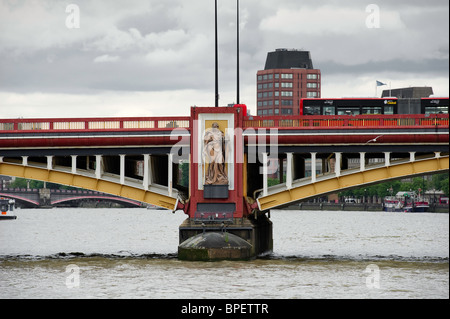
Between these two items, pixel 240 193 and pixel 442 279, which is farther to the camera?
pixel 240 193

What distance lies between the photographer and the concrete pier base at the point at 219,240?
59.8 meters

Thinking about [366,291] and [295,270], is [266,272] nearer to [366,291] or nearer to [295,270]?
[295,270]

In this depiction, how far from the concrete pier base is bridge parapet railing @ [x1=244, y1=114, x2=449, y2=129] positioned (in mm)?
6151

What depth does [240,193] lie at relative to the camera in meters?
63.3

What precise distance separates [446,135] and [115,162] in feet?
78.9

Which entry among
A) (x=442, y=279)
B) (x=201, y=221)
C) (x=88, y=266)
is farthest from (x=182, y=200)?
(x=442, y=279)

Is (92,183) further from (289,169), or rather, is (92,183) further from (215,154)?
(289,169)

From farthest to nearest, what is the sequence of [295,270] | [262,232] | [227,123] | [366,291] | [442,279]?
[262,232]
[227,123]
[295,270]
[442,279]
[366,291]

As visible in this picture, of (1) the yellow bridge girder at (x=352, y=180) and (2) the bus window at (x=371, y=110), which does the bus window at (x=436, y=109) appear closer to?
(2) the bus window at (x=371, y=110)

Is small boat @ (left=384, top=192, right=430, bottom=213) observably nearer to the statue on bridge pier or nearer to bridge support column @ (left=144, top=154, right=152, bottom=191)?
bridge support column @ (left=144, top=154, right=152, bottom=191)

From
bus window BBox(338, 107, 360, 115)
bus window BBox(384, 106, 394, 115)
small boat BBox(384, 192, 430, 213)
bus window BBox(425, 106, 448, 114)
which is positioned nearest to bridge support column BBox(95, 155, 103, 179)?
bus window BBox(338, 107, 360, 115)

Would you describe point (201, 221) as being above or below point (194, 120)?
below
